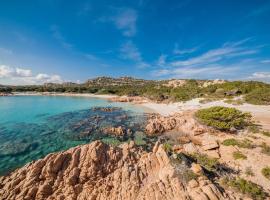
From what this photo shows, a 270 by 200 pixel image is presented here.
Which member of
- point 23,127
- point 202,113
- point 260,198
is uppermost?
point 202,113

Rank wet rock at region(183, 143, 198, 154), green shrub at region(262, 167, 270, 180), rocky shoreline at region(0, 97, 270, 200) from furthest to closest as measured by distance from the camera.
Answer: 1. wet rock at region(183, 143, 198, 154)
2. green shrub at region(262, 167, 270, 180)
3. rocky shoreline at region(0, 97, 270, 200)

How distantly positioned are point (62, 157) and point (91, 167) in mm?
2301

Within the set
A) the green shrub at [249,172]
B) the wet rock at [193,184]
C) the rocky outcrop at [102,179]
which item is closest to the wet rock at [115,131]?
the rocky outcrop at [102,179]

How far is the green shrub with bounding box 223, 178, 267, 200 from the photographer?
834 cm

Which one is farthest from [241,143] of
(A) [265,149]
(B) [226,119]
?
(B) [226,119]

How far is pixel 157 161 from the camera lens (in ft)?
36.5

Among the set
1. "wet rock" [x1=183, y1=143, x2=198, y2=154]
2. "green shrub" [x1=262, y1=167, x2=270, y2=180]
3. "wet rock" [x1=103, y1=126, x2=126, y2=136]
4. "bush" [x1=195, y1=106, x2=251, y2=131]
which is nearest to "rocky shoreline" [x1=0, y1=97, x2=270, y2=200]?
"green shrub" [x1=262, y1=167, x2=270, y2=180]

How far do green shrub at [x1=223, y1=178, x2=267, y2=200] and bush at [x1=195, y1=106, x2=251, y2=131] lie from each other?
10511mm

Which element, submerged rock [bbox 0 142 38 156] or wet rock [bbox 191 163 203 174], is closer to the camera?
wet rock [bbox 191 163 203 174]

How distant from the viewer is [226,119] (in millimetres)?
19531

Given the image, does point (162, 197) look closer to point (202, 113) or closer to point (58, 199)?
point (58, 199)

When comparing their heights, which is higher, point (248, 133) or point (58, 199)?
point (248, 133)

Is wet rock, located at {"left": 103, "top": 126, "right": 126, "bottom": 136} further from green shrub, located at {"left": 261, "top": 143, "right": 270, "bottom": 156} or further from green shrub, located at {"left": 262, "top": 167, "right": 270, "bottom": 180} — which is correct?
green shrub, located at {"left": 262, "top": 167, "right": 270, "bottom": 180}

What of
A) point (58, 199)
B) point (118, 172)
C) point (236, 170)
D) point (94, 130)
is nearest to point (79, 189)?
Result: point (58, 199)
